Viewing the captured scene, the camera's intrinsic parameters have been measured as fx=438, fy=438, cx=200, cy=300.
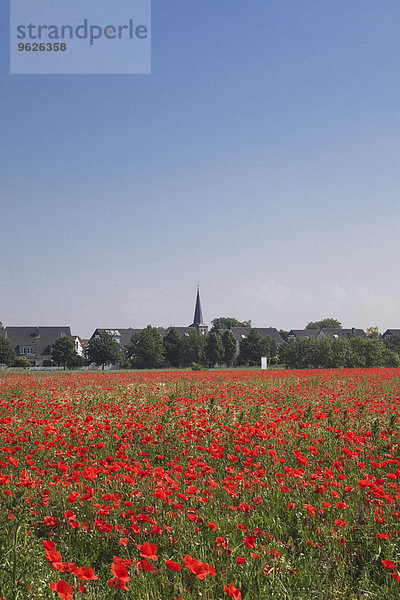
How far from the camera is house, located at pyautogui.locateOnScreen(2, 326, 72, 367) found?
84.8 metres

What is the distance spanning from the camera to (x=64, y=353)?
205 ft

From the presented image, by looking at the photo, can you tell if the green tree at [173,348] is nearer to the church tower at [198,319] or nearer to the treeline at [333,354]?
the treeline at [333,354]

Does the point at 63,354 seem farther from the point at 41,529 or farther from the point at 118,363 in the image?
the point at 41,529

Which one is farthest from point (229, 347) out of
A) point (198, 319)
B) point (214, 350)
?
point (198, 319)

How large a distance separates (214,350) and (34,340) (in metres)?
40.8

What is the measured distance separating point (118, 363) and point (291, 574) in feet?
225

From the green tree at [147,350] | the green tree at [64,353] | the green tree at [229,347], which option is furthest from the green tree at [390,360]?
the green tree at [64,353]

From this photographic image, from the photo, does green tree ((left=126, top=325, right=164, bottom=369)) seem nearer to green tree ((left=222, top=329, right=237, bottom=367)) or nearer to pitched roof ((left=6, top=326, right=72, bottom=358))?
green tree ((left=222, top=329, right=237, bottom=367))

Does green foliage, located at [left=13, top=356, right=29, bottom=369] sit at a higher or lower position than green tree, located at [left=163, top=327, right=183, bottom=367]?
lower

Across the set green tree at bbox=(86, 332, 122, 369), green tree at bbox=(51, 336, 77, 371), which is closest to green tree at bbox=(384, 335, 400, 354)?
green tree at bbox=(86, 332, 122, 369)

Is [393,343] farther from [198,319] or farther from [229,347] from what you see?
[198,319]

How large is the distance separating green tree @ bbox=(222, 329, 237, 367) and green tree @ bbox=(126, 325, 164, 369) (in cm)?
1019

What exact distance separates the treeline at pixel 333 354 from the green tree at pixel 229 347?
23.3m

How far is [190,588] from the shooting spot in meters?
3.02
